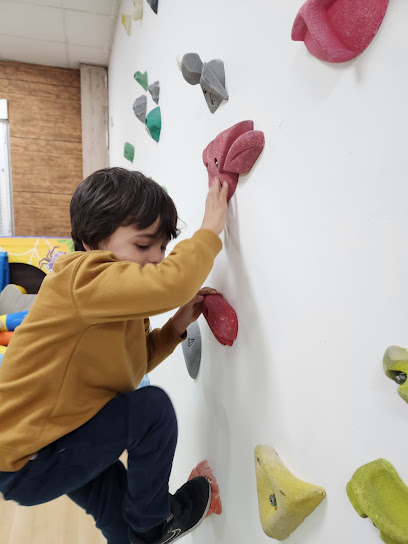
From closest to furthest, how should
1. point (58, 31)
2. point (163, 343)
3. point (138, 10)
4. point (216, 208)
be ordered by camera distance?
1. point (216, 208)
2. point (163, 343)
3. point (138, 10)
4. point (58, 31)

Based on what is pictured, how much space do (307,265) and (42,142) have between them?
2846mm

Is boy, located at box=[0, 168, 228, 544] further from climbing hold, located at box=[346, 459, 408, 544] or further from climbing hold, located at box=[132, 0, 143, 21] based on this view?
climbing hold, located at box=[132, 0, 143, 21]

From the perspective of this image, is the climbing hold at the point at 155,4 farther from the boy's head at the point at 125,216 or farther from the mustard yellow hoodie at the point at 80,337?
the mustard yellow hoodie at the point at 80,337

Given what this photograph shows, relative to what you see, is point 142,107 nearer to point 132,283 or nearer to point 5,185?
point 132,283

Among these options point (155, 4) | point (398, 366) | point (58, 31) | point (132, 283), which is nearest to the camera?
point (398, 366)

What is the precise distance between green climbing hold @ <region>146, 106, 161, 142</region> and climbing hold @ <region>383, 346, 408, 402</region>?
998 mm

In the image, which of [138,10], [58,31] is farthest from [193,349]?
[58,31]

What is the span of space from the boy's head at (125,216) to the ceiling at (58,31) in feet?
6.49

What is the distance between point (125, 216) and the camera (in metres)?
0.73

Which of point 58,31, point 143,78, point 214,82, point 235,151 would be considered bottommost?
point 235,151

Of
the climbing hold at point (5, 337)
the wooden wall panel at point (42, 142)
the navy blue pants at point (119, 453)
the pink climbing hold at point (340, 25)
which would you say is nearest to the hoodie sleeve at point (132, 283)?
the navy blue pants at point (119, 453)

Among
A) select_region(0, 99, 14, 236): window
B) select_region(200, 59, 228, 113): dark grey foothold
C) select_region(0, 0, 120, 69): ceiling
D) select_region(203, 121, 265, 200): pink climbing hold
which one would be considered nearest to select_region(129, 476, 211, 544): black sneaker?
select_region(203, 121, 265, 200): pink climbing hold

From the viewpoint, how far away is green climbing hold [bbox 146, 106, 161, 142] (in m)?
1.19

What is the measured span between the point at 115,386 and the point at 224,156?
17.5 inches
